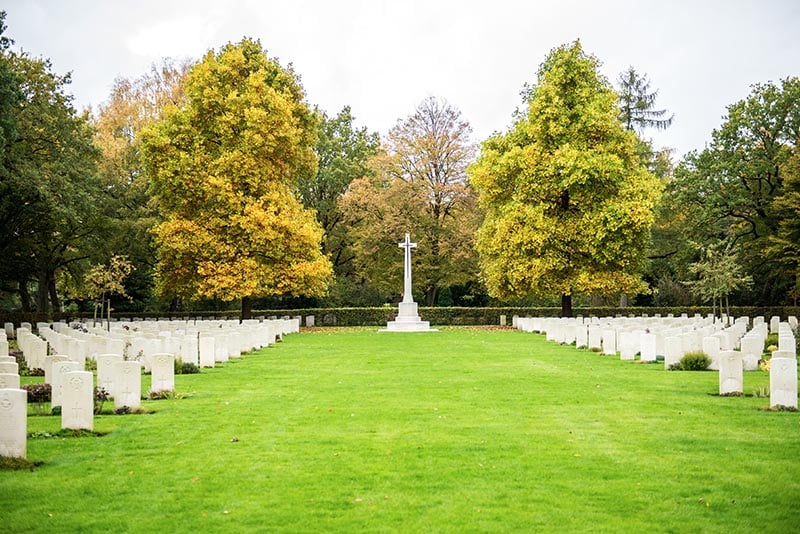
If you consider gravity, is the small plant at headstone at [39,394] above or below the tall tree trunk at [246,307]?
below

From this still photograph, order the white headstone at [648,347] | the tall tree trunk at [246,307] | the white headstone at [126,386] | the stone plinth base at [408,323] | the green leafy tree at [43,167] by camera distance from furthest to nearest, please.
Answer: the stone plinth base at [408,323]
the tall tree trunk at [246,307]
the green leafy tree at [43,167]
the white headstone at [648,347]
the white headstone at [126,386]

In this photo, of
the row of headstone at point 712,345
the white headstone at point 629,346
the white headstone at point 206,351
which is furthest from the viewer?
the white headstone at point 629,346

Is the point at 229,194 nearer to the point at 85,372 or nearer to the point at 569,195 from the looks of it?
the point at 569,195

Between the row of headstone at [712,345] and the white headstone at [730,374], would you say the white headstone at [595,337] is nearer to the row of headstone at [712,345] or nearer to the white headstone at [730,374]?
the row of headstone at [712,345]

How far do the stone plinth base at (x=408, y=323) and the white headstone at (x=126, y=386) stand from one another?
28750 millimetres

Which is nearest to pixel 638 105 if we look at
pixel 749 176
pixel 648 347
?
pixel 749 176

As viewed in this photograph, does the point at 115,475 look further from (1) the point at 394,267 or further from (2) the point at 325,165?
(2) the point at 325,165

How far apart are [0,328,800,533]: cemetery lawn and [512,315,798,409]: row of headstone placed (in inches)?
18.1

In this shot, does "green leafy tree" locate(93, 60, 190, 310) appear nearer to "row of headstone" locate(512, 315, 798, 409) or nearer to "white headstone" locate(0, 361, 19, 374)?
"row of headstone" locate(512, 315, 798, 409)

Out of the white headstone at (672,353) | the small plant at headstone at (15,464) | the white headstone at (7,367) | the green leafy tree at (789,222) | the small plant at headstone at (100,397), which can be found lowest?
the small plant at headstone at (15,464)

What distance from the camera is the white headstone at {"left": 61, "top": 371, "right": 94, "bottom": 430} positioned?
35.2ft

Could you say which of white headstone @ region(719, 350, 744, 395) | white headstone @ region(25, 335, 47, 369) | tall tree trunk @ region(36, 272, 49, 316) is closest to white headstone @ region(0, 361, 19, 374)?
white headstone @ region(25, 335, 47, 369)

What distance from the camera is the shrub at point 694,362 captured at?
18.9 meters

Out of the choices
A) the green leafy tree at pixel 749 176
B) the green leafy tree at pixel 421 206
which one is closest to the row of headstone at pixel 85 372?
the green leafy tree at pixel 421 206
